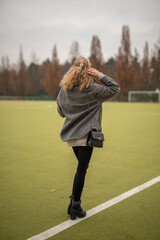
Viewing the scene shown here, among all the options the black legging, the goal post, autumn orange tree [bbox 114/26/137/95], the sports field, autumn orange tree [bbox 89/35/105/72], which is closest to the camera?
the sports field

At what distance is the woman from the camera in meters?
3.34

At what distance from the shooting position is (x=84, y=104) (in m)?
3.41

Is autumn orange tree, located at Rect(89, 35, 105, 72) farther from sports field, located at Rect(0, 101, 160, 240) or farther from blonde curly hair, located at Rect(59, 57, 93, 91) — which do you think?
blonde curly hair, located at Rect(59, 57, 93, 91)

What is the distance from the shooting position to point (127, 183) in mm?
4867

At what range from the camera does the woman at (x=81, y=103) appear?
3340 mm

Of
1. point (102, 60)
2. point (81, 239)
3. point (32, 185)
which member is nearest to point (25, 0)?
point (32, 185)

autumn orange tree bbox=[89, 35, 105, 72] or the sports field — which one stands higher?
autumn orange tree bbox=[89, 35, 105, 72]

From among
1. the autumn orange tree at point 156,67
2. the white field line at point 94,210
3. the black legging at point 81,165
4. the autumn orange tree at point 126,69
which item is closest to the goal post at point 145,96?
the autumn orange tree at point 126,69

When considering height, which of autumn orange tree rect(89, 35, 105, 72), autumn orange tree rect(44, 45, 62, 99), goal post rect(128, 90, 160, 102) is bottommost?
goal post rect(128, 90, 160, 102)

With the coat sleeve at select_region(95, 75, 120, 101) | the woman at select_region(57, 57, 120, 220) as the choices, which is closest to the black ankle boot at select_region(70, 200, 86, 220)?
the woman at select_region(57, 57, 120, 220)

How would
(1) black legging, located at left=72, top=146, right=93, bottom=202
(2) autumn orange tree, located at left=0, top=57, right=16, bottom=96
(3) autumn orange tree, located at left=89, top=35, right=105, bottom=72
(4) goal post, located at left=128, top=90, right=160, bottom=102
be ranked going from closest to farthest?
(1) black legging, located at left=72, top=146, right=93, bottom=202
(4) goal post, located at left=128, top=90, right=160, bottom=102
(3) autumn orange tree, located at left=89, top=35, right=105, bottom=72
(2) autumn orange tree, located at left=0, top=57, right=16, bottom=96

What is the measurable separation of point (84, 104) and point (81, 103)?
0.04 m

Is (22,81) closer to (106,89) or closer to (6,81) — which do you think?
(6,81)

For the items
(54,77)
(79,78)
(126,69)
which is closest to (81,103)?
(79,78)
